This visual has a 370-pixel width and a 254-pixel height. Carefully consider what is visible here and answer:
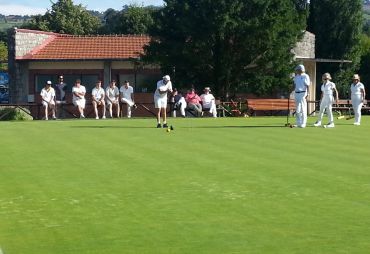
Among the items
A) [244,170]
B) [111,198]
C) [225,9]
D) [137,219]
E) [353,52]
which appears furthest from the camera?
[353,52]

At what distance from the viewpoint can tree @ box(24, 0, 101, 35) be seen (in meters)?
83.0

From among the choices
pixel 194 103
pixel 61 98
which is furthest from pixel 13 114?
pixel 194 103

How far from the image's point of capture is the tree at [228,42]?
39906 mm

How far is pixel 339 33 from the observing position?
58.6 meters

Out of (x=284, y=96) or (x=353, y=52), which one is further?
(x=353, y=52)

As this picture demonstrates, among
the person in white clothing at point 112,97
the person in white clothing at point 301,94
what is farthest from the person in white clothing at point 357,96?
the person in white clothing at point 112,97

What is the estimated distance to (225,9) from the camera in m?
40.1

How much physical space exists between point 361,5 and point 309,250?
2103 inches

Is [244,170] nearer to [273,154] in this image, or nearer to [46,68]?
[273,154]

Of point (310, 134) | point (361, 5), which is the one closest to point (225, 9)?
point (310, 134)

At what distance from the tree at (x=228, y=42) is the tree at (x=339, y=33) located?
56.6ft

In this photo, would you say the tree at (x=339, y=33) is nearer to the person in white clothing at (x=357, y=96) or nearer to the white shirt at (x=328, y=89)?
the person in white clothing at (x=357, y=96)

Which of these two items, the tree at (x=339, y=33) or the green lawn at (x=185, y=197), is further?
the tree at (x=339, y=33)

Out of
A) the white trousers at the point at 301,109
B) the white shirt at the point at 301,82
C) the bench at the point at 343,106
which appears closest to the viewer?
the white shirt at the point at 301,82
